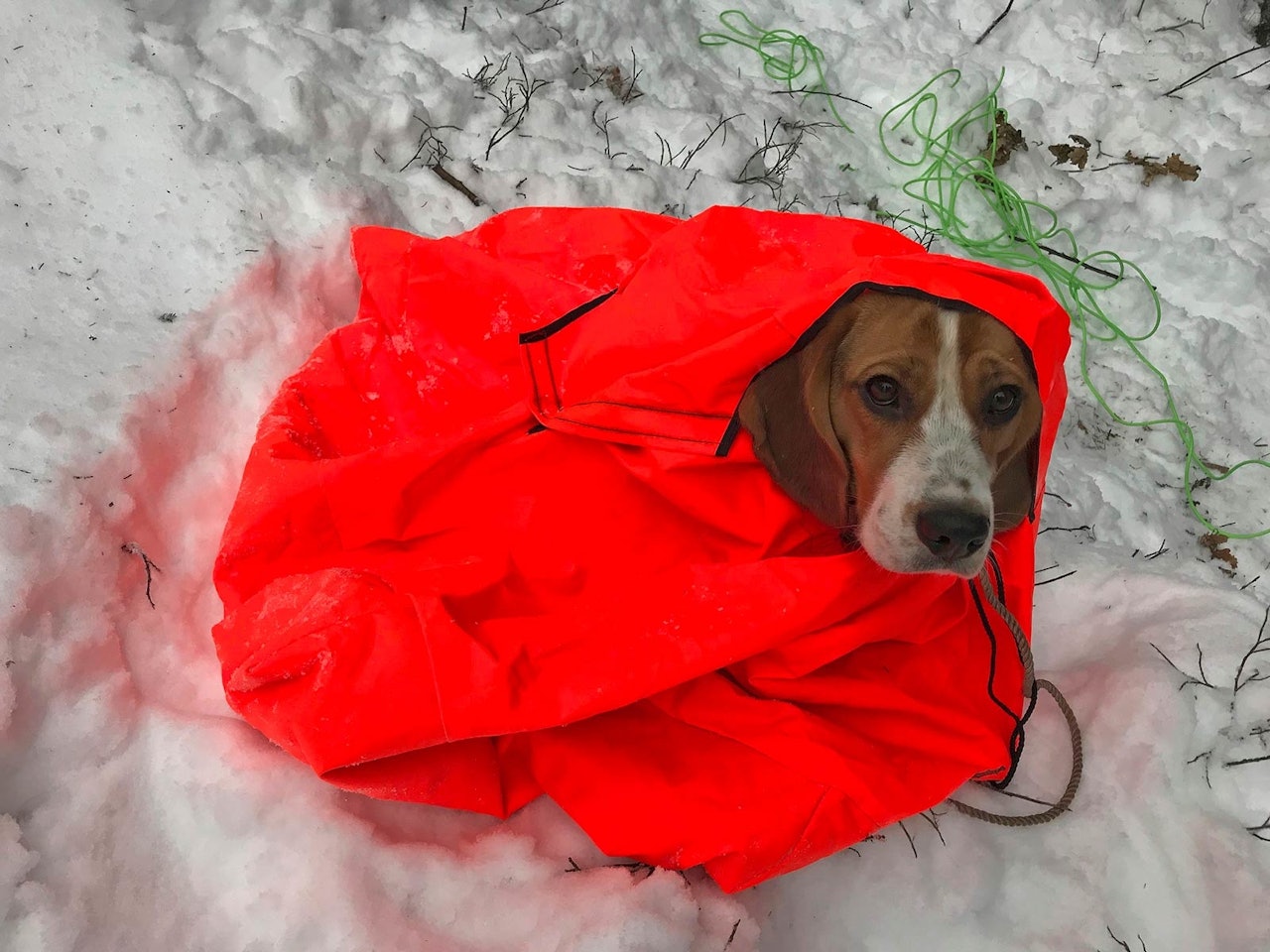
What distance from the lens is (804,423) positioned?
2004 mm

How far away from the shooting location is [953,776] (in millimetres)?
2221

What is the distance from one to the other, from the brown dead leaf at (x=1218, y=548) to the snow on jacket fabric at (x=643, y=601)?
4.51 ft

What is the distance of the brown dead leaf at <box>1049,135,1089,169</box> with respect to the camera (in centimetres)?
407

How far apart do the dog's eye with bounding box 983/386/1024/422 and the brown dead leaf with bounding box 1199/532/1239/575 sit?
1815 millimetres

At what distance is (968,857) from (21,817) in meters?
2.48

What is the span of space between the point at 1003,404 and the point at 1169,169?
2941 millimetres

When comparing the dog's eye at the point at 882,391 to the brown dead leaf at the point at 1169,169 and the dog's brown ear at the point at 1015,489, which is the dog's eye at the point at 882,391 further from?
the brown dead leaf at the point at 1169,169

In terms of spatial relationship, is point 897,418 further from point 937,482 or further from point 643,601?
point 643,601

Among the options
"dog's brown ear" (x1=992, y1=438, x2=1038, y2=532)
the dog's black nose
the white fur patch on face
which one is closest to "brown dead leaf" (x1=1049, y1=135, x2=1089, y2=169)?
"dog's brown ear" (x1=992, y1=438, x2=1038, y2=532)

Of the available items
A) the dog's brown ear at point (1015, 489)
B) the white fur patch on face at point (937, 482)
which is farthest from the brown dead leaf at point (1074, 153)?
the white fur patch on face at point (937, 482)

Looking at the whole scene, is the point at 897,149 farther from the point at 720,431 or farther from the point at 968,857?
the point at 968,857

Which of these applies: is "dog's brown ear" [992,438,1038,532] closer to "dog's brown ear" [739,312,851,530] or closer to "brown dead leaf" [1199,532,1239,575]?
"dog's brown ear" [739,312,851,530]

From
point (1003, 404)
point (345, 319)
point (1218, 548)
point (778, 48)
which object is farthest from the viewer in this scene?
point (778, 48)

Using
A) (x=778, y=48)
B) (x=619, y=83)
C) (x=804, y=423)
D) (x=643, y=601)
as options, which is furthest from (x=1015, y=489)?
(x=778, y=48)
